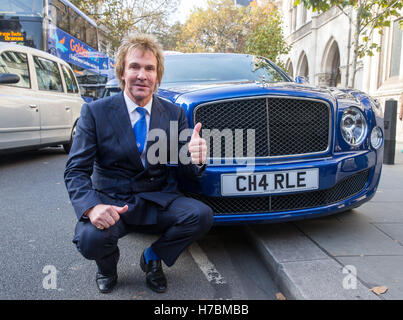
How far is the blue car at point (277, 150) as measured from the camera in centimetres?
233

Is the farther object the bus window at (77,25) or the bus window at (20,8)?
the bus window at (77,25)

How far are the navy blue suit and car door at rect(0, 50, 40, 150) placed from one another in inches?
149

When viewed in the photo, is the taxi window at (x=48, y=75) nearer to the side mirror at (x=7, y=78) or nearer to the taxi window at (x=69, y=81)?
the taxi window at (x=69, y=81)

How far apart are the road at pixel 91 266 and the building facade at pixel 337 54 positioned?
703 centimetres

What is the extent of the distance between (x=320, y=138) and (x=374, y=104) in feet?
2.20

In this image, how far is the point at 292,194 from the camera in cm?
242

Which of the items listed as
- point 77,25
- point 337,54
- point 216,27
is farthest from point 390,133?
point 216,27

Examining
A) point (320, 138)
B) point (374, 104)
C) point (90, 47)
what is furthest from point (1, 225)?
point (90, 47)

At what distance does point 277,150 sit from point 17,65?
4948 mm

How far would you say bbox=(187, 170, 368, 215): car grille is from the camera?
7.88ft

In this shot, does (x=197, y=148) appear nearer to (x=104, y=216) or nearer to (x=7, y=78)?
(x=104, y=216)

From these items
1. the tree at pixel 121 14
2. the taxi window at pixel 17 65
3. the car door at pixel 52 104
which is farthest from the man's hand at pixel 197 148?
the tree at pixel 121 14

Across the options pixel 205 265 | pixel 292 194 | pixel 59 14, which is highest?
pixel 59 14

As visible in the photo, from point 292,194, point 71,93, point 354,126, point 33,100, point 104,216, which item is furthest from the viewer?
point 71,93
